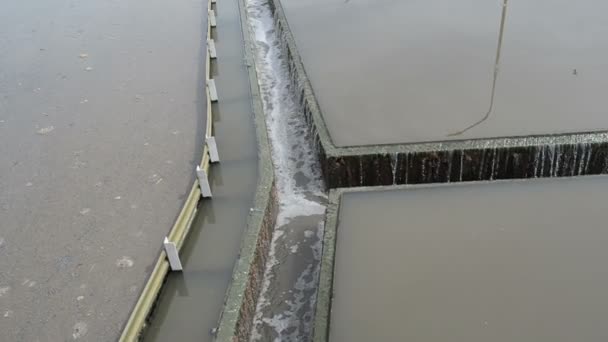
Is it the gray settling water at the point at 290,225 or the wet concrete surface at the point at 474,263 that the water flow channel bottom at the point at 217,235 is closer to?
the gray settling water at the point at 290,225

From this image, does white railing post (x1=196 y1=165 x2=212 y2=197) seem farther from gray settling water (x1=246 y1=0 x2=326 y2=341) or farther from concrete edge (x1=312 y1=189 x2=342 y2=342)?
concrete edge (x1=312 y1=189 x2=342 y2=342)

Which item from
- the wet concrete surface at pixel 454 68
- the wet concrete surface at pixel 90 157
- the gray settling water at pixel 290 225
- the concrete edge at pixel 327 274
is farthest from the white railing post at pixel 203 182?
the wet concrete surface at pixel 454 68

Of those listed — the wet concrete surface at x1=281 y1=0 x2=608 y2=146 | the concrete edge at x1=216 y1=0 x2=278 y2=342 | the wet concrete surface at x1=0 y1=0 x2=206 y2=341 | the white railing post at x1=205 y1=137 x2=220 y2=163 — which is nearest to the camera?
the concrete edge at x1=216 y1=0 x2=278 y2=342

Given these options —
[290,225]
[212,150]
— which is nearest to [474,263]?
[290,225]

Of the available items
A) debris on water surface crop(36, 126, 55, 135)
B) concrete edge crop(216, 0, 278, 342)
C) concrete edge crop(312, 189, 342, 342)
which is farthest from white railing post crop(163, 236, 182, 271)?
debris on water surface crop(36, 126, 55, 135)

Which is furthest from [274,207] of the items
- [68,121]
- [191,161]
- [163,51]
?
[163,51]

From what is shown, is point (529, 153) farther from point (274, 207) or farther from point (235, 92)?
point (235, 92)

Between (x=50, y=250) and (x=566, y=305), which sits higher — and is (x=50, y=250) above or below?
above
